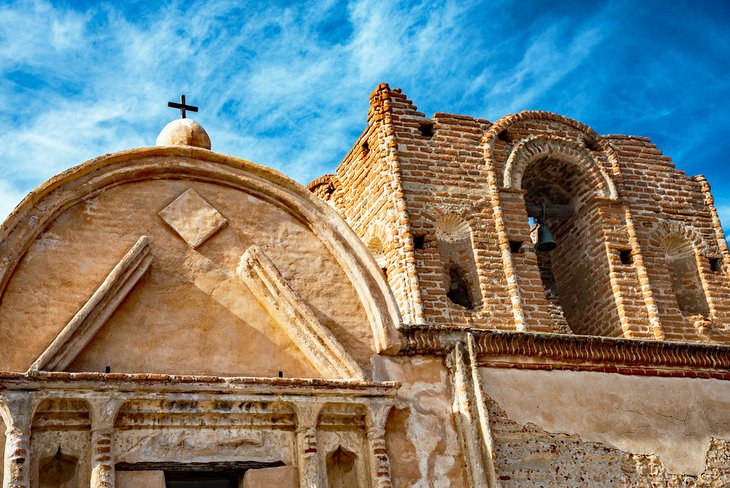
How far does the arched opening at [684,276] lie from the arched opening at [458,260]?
7.96 feet

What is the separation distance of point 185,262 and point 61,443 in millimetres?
1742

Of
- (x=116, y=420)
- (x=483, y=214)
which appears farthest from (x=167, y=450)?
(x=483, y=214)

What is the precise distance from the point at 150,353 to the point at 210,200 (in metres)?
1.45

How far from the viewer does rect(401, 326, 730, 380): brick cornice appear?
8.49 m

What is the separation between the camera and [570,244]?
12.4m

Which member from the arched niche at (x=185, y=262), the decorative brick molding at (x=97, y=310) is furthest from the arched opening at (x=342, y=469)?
the decorative brick molding at (x=97, y=310)

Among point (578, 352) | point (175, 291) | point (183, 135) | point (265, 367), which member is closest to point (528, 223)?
point (578, 352)

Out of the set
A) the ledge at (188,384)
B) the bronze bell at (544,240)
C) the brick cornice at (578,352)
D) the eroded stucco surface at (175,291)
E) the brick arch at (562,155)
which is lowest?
the ledge at (188,384)

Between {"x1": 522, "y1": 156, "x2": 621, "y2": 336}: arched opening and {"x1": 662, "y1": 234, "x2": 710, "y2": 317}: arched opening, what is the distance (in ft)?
2.96

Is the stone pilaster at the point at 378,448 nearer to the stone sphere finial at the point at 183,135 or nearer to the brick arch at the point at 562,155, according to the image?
the stone sphere finial at the point at 183,135

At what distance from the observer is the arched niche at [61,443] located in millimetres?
7062

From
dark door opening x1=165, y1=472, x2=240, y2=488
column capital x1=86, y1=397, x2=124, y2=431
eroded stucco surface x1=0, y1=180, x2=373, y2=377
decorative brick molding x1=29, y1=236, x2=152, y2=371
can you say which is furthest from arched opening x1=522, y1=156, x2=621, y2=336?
column capital x1=86, y1=397, x2=124, y2=431

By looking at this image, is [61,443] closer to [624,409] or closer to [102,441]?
[102,441]

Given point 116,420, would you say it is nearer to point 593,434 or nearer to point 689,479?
point 593,434
